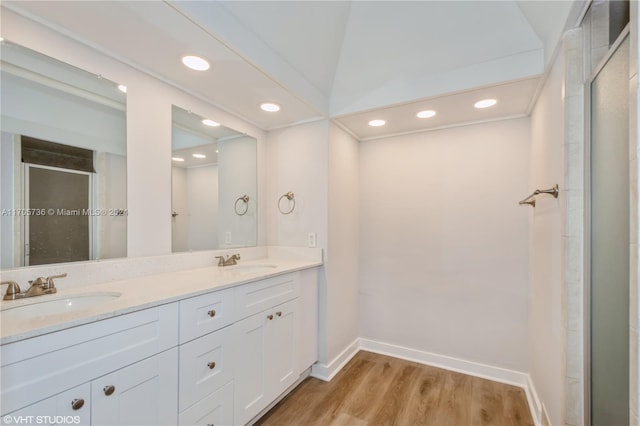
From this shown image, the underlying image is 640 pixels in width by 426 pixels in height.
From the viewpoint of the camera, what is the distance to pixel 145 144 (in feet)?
5.58

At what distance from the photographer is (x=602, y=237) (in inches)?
44.8

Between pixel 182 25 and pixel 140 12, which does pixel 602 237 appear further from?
pixel 140 12

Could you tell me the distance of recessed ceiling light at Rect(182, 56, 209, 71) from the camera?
156 cm

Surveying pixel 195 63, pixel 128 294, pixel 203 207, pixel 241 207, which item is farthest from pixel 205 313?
pixel 195 63

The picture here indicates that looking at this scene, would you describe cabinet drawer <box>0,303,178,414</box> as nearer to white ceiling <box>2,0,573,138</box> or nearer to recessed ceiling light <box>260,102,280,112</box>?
white ceiling <box>2,0,573,138</box>

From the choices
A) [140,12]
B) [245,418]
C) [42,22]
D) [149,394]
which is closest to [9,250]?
[149,394]

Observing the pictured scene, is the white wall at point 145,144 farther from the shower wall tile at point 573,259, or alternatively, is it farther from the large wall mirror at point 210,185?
the shower wall tile at point 573,259

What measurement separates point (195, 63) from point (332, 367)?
2403 mm

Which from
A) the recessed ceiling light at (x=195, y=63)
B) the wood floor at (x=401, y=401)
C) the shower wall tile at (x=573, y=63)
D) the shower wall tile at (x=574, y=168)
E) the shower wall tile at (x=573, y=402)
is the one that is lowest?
the wood floor at (x=401, y=401)

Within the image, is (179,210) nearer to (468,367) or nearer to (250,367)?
(250,367)

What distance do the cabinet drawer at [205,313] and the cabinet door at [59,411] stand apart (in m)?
0.36

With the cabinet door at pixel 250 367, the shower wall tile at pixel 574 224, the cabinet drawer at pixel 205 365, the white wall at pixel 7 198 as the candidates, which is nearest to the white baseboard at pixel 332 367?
the cabinet door at pixel 250 367

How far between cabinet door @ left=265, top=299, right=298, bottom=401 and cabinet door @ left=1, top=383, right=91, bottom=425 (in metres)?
0.95

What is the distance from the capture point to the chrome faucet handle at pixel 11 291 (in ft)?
3.76
